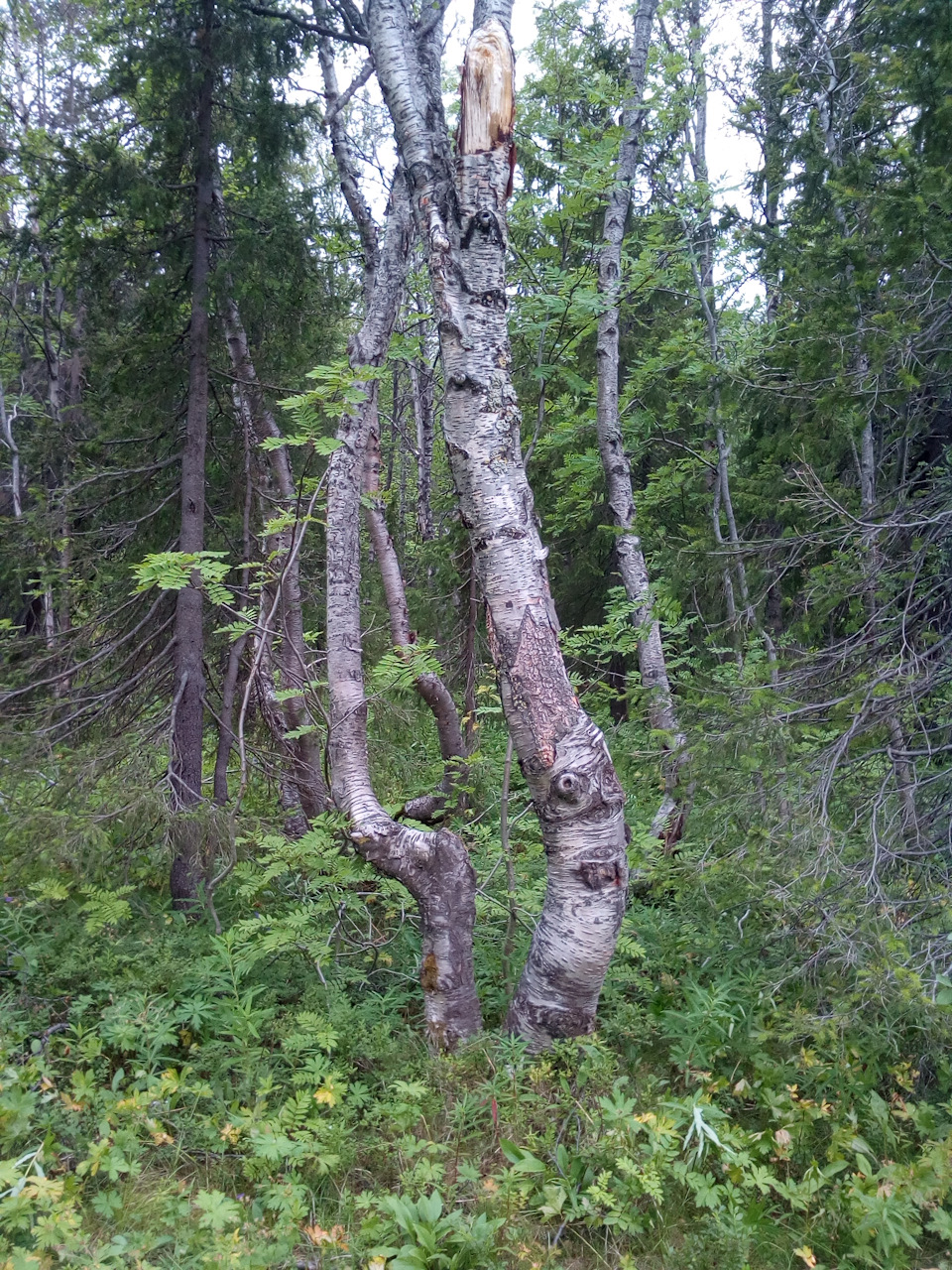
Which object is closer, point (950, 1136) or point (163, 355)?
point (950, 1136)

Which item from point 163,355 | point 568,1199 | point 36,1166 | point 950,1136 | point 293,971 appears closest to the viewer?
point 36,1166

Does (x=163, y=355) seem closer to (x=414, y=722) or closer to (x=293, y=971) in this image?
(x=414, y=722)

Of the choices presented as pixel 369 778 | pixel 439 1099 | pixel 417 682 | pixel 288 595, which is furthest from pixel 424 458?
pixel 439 1099

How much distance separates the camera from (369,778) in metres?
4.46

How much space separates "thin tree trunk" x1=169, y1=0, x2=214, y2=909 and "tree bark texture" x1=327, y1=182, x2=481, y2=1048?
179cm

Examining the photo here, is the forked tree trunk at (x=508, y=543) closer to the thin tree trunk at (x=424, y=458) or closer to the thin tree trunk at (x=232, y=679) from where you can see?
the thin tree trunk at (x=232, y=679)

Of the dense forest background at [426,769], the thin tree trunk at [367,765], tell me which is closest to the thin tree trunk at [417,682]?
the dense forest background at [426,769]

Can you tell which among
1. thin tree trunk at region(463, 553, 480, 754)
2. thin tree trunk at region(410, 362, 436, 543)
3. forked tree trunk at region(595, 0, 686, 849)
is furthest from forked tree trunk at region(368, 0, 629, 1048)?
thin tree trunk at region(410, 362, 436, 543)

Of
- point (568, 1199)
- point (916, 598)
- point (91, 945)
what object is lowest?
point (568, 1199)

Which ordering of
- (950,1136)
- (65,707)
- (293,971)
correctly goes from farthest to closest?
(65,707) → (293,971) → (950,1136)

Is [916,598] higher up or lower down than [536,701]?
higher up

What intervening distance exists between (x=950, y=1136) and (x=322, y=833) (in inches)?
133

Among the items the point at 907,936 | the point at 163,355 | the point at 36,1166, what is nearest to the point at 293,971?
the point at 36,1166

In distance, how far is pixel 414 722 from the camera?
6.38 meters
